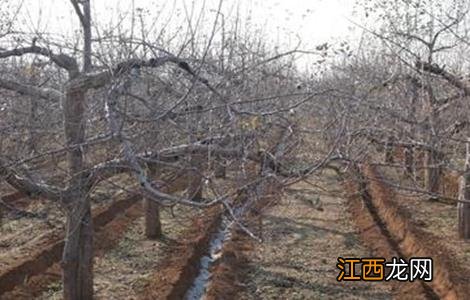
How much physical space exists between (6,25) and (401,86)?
637cm

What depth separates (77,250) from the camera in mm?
5934

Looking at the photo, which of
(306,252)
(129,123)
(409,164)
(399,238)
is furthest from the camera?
(409,164)

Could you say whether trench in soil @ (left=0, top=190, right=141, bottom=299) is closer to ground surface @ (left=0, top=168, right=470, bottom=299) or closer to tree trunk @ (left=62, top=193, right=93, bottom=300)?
ground surface @ (left=0, top=168, right=470, bottom=299)

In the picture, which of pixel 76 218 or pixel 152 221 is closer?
pixel 76 218

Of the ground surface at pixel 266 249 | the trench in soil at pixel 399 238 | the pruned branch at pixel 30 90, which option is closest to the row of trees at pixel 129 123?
the pruned branch at pixel 30 90

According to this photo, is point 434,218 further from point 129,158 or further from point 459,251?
point 129,158

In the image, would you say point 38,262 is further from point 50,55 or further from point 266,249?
point 50,55

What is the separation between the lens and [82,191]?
5.53 metres

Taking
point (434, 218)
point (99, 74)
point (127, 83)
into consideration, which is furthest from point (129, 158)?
point (434, 218)

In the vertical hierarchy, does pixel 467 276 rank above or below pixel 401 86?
below

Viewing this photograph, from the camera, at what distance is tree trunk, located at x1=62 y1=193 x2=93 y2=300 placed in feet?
18.8

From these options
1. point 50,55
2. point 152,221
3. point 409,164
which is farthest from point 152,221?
point 409,164

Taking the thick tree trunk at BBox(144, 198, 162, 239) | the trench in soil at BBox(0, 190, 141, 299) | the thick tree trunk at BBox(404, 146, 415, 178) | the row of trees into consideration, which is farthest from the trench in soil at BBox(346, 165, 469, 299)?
the trench in soil at BBox(0, 190, 141, 299)

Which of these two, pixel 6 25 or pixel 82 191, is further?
pixel 6 25
